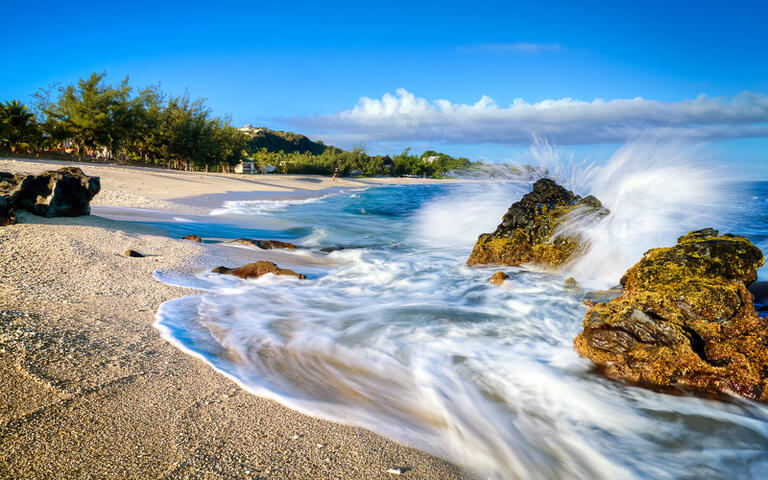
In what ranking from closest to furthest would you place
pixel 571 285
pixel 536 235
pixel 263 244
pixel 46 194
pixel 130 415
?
pixel 130 415, pixel 571 285, pixel 46 194, pixel 536 235, pixel 263 244

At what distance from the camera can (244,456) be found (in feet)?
6.60

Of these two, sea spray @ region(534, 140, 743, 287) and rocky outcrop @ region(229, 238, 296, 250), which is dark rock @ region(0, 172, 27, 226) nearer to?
rocky outcrop @ region(229, 238, 296, 250)

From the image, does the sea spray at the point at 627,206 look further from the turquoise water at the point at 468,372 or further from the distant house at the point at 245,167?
the distant house at the point at 245,167

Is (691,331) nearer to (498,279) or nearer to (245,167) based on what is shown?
(498,279)

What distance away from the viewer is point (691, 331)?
354 cm

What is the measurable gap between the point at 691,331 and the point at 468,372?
1.88 metres

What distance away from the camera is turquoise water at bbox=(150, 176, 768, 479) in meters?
2.60

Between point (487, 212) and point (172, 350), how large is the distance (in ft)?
37.2

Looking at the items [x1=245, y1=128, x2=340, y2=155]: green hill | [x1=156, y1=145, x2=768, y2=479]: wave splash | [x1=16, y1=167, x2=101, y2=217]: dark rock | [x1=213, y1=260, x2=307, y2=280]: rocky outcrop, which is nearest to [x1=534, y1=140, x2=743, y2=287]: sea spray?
[x1=156, y1=145, x2=768, y2=479]: wave splash

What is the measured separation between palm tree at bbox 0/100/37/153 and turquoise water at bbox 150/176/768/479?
3481 cm

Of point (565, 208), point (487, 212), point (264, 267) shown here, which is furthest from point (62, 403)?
point (487, 212)

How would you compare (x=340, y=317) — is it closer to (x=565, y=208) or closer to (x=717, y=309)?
(x=717, y=309)

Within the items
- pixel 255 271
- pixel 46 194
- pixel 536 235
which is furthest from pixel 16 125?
pixel 536 235

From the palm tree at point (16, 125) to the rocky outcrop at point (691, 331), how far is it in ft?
124
